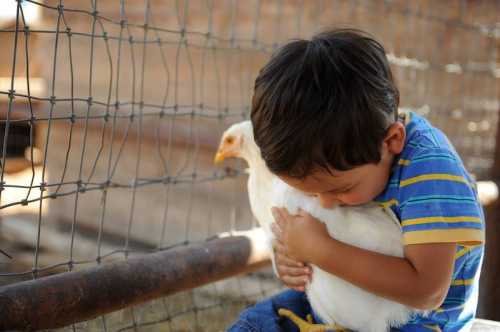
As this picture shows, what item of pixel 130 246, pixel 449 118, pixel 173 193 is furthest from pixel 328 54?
pixel 130 246

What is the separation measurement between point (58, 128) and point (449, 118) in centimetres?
253

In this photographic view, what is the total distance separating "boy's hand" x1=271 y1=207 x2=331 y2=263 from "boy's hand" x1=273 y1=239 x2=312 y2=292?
28mm

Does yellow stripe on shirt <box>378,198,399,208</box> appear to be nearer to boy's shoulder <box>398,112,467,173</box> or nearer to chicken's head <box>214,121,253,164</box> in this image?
boy's shoulder <box>398,112,467,173</box>

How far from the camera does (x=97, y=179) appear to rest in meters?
3.88

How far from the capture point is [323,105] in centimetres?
94

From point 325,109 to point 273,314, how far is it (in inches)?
19.7

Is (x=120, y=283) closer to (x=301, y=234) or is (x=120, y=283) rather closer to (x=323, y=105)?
(x=301, y=234)

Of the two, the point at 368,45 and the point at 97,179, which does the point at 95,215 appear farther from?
the point at 368,45

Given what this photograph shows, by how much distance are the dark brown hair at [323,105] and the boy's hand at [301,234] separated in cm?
19

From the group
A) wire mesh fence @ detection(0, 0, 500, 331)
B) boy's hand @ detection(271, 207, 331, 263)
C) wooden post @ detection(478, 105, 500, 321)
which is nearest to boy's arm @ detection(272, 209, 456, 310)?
boy's hand @ detection(271, 207, 331, 263)

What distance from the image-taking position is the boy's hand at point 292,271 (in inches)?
48.2

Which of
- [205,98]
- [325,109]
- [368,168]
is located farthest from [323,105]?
[205,98]

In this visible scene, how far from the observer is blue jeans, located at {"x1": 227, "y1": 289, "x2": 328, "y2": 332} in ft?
3.93

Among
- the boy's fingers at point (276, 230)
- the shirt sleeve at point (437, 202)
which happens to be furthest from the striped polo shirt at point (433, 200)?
the boy's fingers at point (276, 230)
